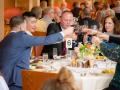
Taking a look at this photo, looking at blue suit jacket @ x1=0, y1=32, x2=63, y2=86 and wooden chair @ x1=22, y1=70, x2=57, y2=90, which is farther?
blue suit jacket @ x1=0, y1=32, x2=63, y2=86

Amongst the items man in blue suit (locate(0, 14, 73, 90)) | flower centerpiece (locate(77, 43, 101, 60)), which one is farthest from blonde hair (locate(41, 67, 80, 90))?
flower centerpiece (locate(77, 43, 101, 60))

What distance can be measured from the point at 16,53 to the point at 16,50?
34 mm

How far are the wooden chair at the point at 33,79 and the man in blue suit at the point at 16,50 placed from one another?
76 centimetres

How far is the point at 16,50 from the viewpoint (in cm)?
439

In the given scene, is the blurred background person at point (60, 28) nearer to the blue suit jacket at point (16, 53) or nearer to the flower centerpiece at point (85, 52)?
the flower centerpiece at point (85, 52)

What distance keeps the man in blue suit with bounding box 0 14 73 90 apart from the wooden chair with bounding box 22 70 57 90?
2.49 feet

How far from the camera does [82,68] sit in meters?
4.43

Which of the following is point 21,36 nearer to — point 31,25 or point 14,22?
point 14,22

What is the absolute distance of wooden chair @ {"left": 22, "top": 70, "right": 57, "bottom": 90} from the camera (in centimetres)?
353

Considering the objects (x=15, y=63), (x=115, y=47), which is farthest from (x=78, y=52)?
(x=115, y=47)

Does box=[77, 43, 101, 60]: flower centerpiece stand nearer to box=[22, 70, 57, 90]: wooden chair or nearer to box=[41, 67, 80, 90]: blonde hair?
box=[22, 70, 57, 90]: wooden chair

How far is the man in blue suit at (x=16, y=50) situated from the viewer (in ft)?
14.1

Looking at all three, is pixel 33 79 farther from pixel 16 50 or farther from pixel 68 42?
pixel 68 42

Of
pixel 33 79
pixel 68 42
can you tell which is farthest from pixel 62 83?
pixel 68 42
